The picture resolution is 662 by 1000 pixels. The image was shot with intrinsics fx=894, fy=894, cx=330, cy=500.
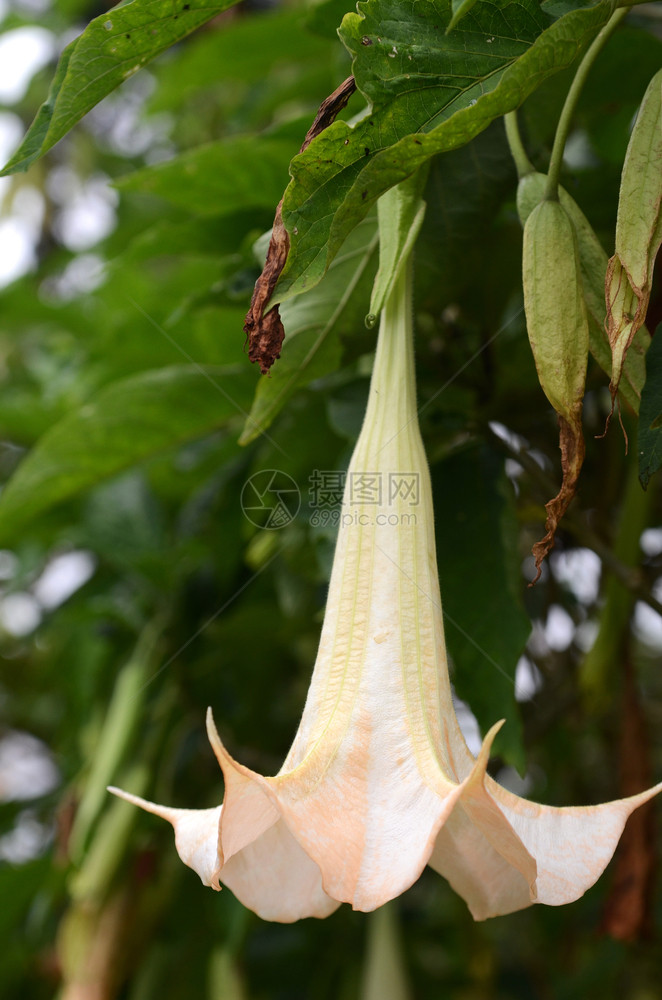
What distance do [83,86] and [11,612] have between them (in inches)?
80.8

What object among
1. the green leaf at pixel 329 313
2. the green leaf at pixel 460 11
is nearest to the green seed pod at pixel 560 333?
the green leaf at pixel 460 11

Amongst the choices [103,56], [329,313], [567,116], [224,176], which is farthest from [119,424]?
[567,116]

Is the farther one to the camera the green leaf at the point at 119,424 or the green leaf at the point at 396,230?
the green leaf at the point at 119,424

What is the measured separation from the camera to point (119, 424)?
3.11 feet

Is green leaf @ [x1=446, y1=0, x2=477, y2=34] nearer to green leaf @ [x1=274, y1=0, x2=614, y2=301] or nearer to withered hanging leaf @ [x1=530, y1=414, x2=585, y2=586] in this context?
green leaf @ [x1=274, y1=0, x2=614, y2=301]

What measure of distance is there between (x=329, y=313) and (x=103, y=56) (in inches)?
8.7

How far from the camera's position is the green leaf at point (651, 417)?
0.46m

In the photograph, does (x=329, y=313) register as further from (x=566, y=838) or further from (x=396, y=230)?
(x=566, y=838)

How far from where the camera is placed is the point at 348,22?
424 mm

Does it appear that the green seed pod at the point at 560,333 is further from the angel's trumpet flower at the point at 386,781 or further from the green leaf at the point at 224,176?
the green leaf at the point at 224,176

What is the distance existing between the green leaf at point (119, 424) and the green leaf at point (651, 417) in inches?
20.5

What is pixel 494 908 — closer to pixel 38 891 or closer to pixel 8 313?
pixel 38 891

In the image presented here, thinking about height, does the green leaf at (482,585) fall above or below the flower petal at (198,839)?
below

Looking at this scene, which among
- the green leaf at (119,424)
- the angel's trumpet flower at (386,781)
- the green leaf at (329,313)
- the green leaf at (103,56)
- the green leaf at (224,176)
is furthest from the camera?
the green leaf at (119,424)
